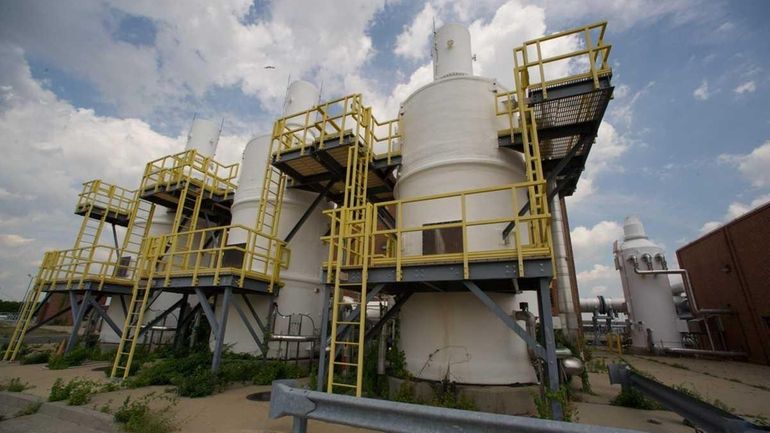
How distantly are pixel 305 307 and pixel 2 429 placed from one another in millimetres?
7860

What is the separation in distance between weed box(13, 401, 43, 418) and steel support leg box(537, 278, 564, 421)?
964 centimetres

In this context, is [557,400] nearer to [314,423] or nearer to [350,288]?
[314,423]

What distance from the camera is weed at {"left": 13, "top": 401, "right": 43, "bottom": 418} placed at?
258 inches

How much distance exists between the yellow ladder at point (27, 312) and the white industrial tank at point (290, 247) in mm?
7685

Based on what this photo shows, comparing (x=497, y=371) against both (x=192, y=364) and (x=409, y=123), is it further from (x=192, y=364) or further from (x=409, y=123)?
(x=192, y=364)

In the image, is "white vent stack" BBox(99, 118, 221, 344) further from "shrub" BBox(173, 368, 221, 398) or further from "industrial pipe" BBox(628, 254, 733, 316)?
"industrial pipe" BBox(628, 254, 733, 316)

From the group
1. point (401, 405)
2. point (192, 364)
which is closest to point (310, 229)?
point (192, 364)

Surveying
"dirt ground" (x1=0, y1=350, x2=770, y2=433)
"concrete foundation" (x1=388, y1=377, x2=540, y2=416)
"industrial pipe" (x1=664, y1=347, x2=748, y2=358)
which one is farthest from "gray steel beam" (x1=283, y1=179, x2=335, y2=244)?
"industrial pipe" (x1=664, y1=347, x2=748, y2=358)

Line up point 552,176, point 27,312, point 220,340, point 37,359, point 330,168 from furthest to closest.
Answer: point 27,312 → point 37,359 → point 330,168 → point 220,340 → point 552,176

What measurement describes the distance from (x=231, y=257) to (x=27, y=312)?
378 inches

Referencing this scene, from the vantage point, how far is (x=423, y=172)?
9359 mm

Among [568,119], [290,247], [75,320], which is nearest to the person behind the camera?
[568,119]

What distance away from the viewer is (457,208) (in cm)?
842

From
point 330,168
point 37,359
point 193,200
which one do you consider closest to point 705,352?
point 330,168
